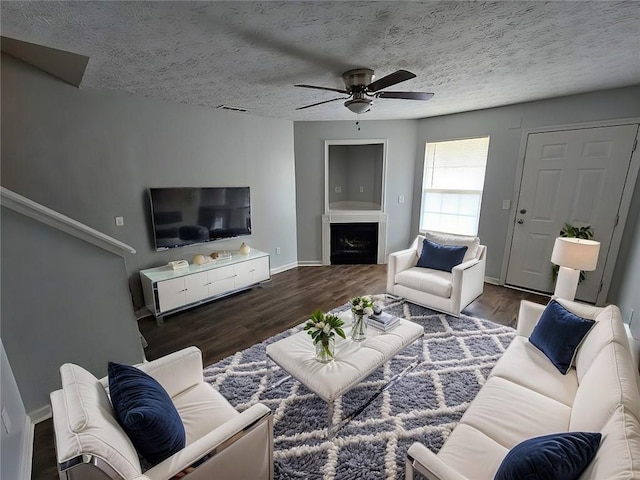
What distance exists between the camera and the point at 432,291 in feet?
10.8

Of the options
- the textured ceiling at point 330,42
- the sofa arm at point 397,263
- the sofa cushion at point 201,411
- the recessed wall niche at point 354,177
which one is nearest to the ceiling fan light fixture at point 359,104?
the textured ceiling at point 330,42

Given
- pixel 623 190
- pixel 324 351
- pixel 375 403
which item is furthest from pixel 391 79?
pixel 623 190

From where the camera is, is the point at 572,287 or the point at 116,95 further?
the point at 116,95

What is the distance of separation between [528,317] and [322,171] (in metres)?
3.65

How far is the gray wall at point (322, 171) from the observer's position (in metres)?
4.91

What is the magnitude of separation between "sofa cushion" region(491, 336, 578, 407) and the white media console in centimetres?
300

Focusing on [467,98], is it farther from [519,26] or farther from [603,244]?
[603,244]

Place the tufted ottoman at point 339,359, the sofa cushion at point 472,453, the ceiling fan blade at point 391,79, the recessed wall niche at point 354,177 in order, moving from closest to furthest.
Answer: the sofa cushion at point 472,453 < the tufted ottoman at point 339,359 < the ceiling fan blade at point 391,79 < the recessed wall niche at point 354,177

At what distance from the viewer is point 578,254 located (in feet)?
7.93

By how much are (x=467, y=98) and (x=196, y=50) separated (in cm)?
307

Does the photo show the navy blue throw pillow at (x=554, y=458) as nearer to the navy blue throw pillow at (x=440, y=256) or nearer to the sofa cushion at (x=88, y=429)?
the sofa cushion at (x=88, y=429)

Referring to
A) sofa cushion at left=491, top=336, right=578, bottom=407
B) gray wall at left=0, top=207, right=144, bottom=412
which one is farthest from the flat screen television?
sofa cushion at left=491, top=336, right=578, bottom=407

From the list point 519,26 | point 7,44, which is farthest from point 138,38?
point 519,26

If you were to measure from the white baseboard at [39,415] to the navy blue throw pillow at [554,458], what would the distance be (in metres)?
2.72
